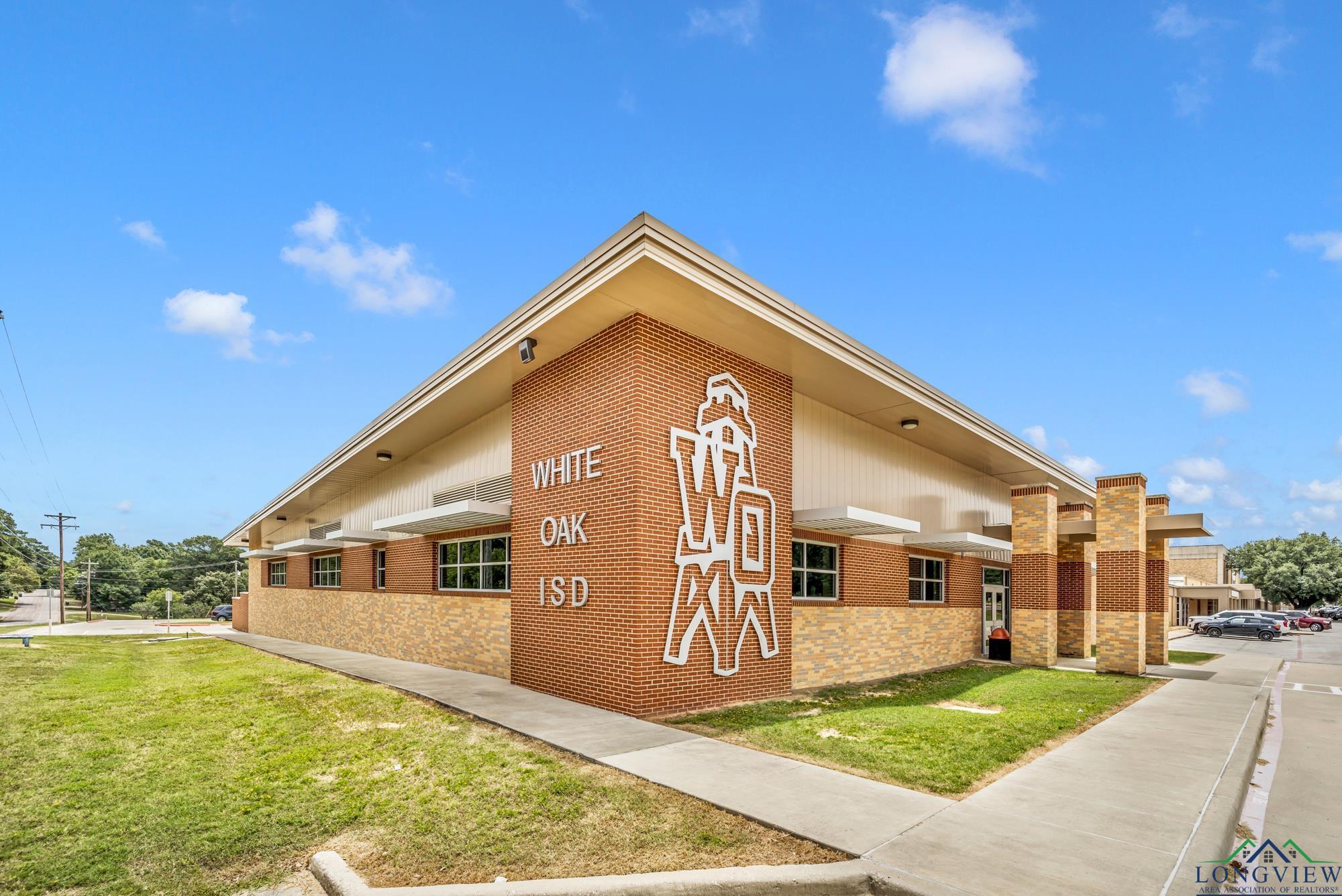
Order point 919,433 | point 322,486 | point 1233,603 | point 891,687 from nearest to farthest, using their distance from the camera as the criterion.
A: point 891,687, point 919,433, point 322,486, point 1233,603

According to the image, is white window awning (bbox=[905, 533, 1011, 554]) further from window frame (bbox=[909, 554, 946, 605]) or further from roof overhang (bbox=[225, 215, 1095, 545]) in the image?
roof overhang (bbox=[225, 215, 1095, 545])

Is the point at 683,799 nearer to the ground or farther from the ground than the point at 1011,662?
farther from the ground

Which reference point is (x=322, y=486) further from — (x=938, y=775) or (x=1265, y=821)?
(x=1265, y=821)

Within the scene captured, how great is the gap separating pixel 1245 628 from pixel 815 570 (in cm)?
3983

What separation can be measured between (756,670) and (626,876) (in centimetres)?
730

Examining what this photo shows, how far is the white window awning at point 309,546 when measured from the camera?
22.7 metres

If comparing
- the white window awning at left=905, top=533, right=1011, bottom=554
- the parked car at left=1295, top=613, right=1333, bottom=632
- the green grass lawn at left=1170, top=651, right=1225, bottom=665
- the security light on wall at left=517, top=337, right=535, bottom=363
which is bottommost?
the parked car at left=1295, top=613, right=1333, bottom=632

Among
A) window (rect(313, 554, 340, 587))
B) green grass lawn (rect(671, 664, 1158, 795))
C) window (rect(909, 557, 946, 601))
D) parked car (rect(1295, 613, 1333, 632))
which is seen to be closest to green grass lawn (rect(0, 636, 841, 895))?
green grass lawn (rect(671, 664, 1158, 795))

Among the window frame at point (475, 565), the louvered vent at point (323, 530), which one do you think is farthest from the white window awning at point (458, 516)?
the louvered vent at point (323, 530)

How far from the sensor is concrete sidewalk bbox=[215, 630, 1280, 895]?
517 cm

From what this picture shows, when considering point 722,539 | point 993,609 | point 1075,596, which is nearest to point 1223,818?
point 722,539

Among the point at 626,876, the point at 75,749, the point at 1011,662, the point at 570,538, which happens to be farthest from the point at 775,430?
the point at 1011,662

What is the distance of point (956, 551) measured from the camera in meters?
19.8

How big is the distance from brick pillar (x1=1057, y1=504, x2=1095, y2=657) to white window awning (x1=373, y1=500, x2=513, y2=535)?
18321 mm
